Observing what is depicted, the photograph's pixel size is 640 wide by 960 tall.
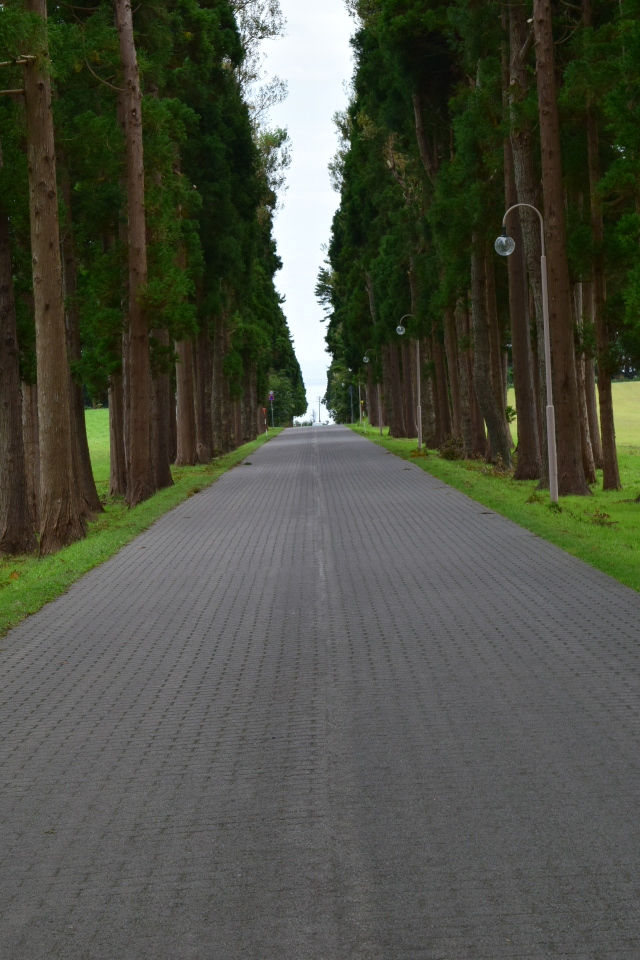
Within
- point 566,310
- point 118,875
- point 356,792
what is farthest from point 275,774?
point 566,310

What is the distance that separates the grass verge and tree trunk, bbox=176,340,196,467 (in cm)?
884

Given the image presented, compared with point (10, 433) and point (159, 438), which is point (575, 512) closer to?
point (10, 433)

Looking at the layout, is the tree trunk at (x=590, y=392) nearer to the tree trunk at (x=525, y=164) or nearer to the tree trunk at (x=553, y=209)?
the tree trunk at (x=525, y=164)

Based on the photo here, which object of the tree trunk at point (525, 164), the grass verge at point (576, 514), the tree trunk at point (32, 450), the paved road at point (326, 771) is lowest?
the paved road at point (326, 771)

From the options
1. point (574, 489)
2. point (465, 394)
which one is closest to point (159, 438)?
point (465, 394)

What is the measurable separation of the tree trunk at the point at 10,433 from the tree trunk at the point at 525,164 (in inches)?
398

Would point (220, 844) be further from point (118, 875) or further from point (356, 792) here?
point (356, 792)

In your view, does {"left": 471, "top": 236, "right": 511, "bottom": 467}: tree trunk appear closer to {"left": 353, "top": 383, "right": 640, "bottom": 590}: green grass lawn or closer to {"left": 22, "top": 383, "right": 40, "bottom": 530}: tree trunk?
{"left": 353, "top": 383, "right": 640, "bottom": 590}: green grass lawn

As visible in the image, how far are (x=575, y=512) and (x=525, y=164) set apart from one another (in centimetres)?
824

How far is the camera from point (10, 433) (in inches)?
799

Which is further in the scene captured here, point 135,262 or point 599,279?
point 135,262

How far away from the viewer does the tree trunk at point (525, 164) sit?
2395cm

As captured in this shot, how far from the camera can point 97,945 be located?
14.5ft

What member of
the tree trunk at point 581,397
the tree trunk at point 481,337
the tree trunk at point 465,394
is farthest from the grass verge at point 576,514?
the tree trunk at point 465,394
